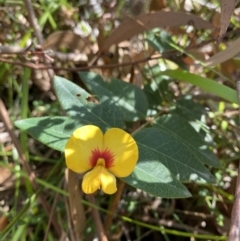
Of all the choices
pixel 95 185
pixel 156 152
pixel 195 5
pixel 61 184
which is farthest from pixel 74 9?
pixel 95 185

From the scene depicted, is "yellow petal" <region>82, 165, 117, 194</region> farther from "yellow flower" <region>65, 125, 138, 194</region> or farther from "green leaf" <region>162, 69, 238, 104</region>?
"green leaf" <region>162, 69, 238, 104</region>

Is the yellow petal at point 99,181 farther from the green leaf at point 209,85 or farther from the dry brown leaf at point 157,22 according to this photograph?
the dry brown leaf at point 157,22

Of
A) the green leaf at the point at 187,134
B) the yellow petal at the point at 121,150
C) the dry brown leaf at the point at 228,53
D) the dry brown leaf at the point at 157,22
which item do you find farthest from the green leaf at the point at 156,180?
the dry brown leaf at the point at 157,22

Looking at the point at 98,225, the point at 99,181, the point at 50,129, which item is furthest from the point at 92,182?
the point at 98,225

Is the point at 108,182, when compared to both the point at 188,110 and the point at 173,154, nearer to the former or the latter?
the point at 173,154

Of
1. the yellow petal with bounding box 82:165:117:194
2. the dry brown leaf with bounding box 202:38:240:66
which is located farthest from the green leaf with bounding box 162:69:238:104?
the yellow petal with bounding box 82:165:117:194

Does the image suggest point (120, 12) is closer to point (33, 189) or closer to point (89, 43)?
point (89, 43)

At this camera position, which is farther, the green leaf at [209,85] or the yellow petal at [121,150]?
the green leaf at [209,85]
